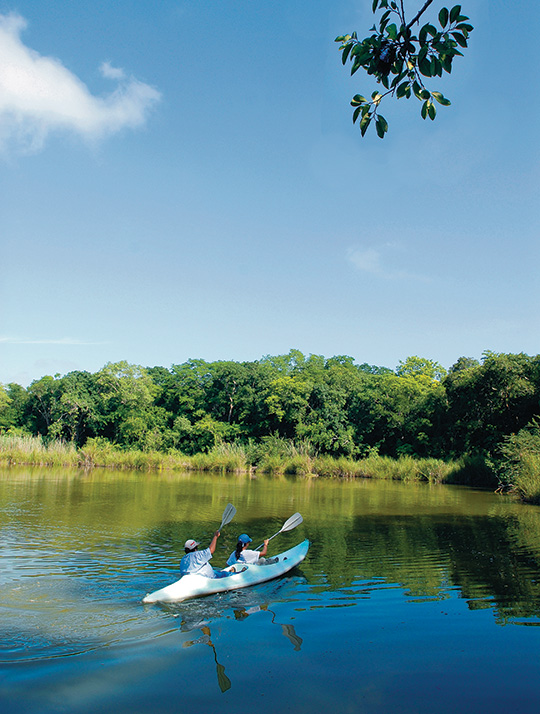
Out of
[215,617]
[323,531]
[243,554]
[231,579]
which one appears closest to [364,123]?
[215,617]

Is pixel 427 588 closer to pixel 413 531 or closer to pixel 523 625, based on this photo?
pixel 523 625

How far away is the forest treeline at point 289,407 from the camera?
27109 millimetres

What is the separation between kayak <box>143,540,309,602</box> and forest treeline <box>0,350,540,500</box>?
1845cm

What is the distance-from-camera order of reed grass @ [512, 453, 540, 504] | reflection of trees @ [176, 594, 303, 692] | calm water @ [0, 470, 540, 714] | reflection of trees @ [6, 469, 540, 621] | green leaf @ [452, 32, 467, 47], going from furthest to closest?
1. reed grass @ [512, 453, 540, 504]
2. reflection of trees @ [6, 469, 540, 621]
3. reflection of trees @ [176, 594, 303, 692]
4. calm water @ [0, 470, 540, 714]
5. green leaf @ [452, 32, 467, 47]

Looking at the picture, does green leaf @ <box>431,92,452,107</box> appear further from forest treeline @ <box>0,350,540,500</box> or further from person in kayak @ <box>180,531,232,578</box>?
forest treeline @ <box>0,350,540,500</box>

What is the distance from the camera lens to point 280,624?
18.7 ft

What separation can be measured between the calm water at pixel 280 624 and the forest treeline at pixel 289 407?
15.6 m

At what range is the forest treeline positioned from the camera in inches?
1067

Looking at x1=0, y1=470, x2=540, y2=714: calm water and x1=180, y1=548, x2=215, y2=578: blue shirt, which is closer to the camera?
x1=0, y1=470, x2=540, y2=714: calm water

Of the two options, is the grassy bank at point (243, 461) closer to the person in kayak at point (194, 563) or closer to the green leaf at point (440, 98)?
the person in kayak at point (194, 563)

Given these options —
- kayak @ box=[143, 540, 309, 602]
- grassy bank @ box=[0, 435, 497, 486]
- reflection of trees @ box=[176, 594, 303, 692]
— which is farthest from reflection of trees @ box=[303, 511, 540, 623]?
grassy bank @ box=[0, 435, 497, 486]

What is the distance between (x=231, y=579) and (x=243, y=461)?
78.1 feet

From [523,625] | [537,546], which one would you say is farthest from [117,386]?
[523,625]

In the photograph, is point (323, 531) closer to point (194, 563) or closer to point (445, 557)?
point (445, 557)
